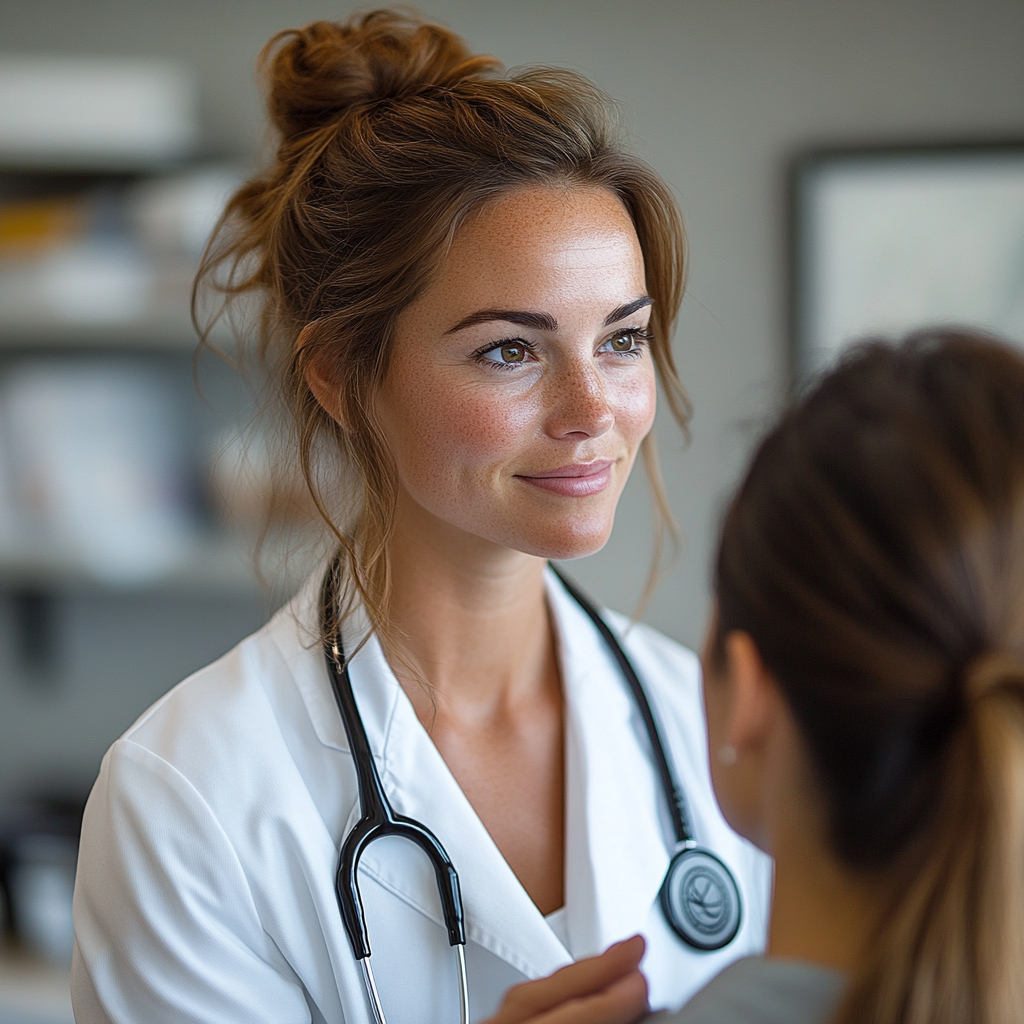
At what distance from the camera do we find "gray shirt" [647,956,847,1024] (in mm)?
612

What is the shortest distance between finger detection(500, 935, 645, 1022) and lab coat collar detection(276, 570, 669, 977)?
0.52 feet

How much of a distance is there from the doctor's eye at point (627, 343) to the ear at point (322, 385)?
261mm

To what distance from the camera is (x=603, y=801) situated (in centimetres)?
108

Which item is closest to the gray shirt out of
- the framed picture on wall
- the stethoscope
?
the stethoscope

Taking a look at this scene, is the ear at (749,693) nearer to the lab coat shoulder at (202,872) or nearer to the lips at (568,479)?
the lips at (568,479)

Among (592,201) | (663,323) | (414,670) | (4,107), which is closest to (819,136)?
(663,323)

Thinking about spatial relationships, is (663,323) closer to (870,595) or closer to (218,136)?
Result: (870,595)

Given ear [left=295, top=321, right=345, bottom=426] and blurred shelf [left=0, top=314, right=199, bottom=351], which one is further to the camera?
blurred shelf [left=0, top=314, right=199, bottom=351]

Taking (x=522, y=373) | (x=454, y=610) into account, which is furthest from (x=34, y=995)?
(x=522, y=373)

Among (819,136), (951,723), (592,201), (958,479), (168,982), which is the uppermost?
(819,136)

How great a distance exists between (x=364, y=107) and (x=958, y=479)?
708mm

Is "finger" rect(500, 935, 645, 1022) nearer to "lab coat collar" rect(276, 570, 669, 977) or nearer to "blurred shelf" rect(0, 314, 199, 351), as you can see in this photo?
"lab coat collar" rect(276, 570, 669, 977)

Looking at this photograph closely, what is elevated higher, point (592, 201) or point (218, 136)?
point (218, 136)

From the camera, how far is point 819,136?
181cm
